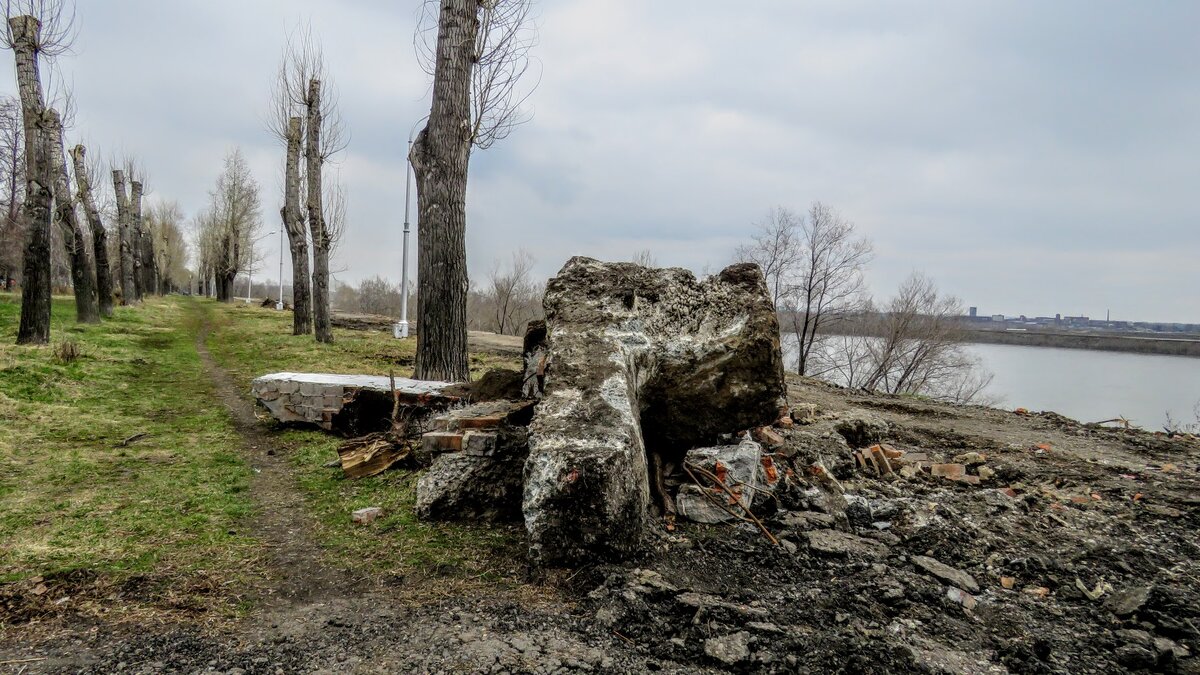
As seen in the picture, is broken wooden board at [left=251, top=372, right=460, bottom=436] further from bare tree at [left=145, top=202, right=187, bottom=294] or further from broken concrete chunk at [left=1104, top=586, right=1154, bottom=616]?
bare tree at [left=145, top=202, right=187, bottom=294]

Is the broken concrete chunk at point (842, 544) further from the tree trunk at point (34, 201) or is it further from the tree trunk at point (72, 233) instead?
the tree trunk at point (72, 233)

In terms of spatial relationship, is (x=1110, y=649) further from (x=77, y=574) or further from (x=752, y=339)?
(x=77, y=574)

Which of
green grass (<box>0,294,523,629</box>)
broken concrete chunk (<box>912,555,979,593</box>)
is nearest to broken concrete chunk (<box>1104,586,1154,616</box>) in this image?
broken concrete chunk (<box>912,555,979,593</box>)

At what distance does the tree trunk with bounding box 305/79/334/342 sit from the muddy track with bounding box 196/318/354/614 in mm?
9558

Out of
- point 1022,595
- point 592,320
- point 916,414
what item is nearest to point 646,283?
point 592,320

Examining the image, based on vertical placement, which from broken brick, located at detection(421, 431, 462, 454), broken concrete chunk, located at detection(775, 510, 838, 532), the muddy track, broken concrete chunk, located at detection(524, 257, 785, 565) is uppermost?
broken concrete chunk, located at detection(524, 257, 785, 565)

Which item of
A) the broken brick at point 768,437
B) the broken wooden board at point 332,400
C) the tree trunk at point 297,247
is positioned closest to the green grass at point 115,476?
the broken wooden board at point 332,400

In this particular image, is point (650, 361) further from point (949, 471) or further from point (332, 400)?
point (332, 400)

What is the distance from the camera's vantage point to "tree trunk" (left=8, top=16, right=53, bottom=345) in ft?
35.6

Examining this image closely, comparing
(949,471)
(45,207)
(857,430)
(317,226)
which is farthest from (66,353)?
(949,471)

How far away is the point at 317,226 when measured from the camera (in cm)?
1675

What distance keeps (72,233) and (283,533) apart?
51.4 ft

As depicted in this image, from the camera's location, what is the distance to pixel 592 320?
4.34m

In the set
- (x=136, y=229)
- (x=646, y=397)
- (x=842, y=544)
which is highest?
(x=136, y=229)
